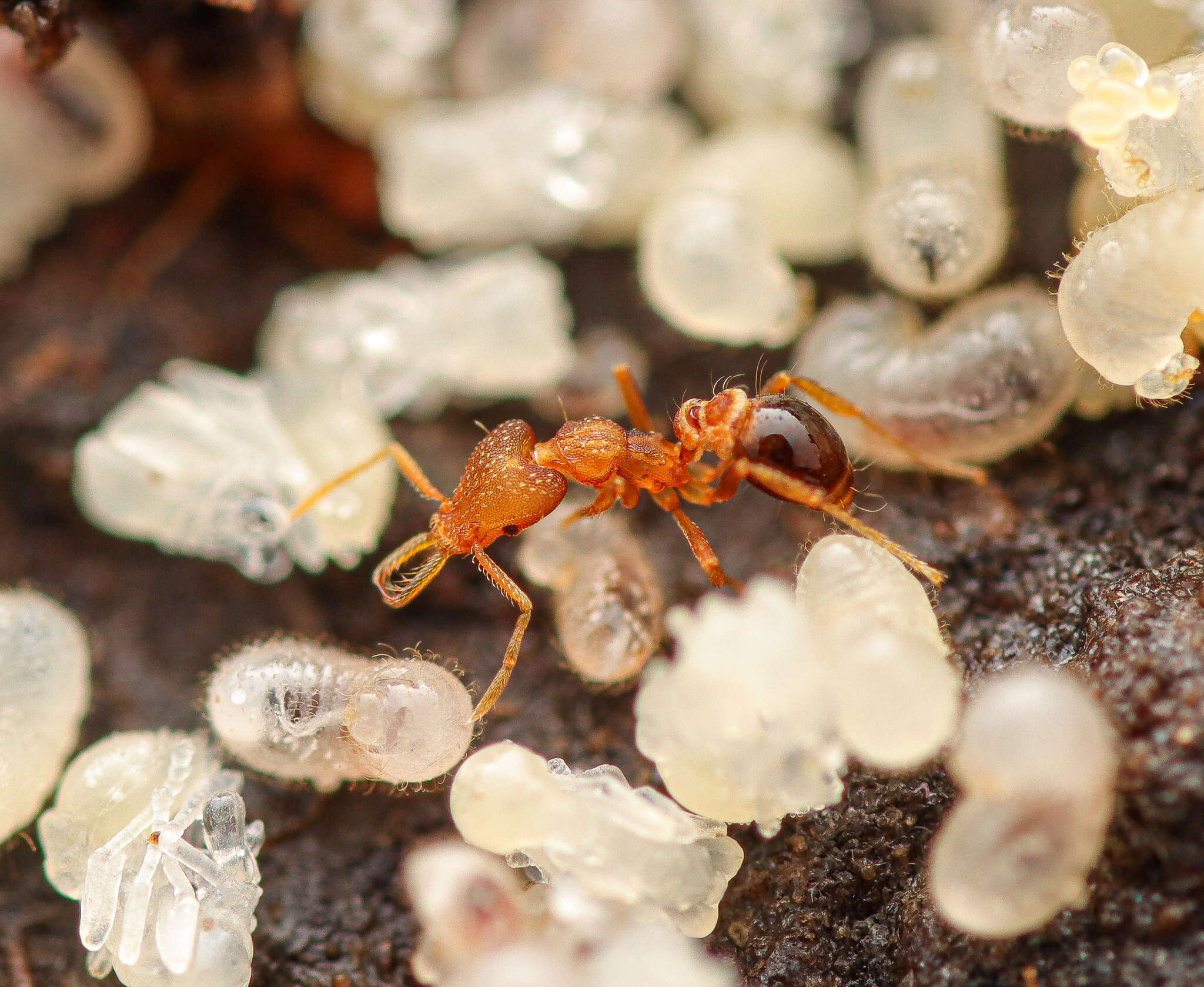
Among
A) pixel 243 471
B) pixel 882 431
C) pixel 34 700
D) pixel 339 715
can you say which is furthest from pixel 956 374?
pixel 34 700

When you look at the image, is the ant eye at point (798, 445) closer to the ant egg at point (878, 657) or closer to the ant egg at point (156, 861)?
the ant egg at point (878, 657)

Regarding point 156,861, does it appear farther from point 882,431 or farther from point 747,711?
point 882,431

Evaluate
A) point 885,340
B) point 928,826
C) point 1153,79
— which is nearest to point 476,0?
point 885,340

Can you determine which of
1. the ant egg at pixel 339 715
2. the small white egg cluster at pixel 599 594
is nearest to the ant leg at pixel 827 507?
the small white egg cluster at pixel 599 594

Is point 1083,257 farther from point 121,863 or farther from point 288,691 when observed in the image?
point 121,863

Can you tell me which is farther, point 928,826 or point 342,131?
point 342,131

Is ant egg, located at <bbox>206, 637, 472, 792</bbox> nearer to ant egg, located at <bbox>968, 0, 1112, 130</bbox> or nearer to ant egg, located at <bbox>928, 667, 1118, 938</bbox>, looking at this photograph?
ant egg, located at <bbox>928, 667, 1118, 938</bbox>
